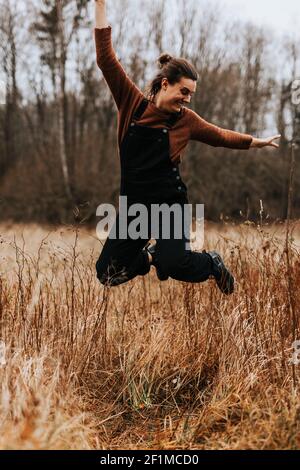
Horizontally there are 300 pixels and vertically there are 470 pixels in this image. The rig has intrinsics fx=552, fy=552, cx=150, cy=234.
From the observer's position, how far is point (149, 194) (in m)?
3.47

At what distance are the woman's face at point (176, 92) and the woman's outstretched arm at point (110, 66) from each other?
0.51ft

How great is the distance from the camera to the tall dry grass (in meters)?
2.55

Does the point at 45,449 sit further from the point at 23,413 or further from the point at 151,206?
the point at 151,206

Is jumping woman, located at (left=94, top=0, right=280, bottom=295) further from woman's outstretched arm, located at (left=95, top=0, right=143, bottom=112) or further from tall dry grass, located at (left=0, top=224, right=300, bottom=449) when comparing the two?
tall dry grass, located at (left=0, top=224, right=300, bottom=449)

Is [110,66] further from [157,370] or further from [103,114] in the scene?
[103,114]

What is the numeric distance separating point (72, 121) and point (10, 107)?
11.1 ft

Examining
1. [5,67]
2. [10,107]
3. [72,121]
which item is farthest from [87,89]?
[10,107]

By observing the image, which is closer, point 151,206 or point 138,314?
point 151,206

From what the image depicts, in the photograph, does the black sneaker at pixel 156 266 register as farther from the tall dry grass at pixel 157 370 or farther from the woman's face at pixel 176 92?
the woman's face at pixel 176 92

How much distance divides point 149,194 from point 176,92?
25.7 inches

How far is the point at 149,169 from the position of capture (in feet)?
11.4

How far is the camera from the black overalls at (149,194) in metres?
3.47

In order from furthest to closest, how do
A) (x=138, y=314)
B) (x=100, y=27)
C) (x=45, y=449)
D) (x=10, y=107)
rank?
(x=10, y=107), (x=138, y=314), (x=100, y=27), (x=45, y=449)

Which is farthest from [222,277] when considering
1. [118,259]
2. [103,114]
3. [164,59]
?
[103,114]
